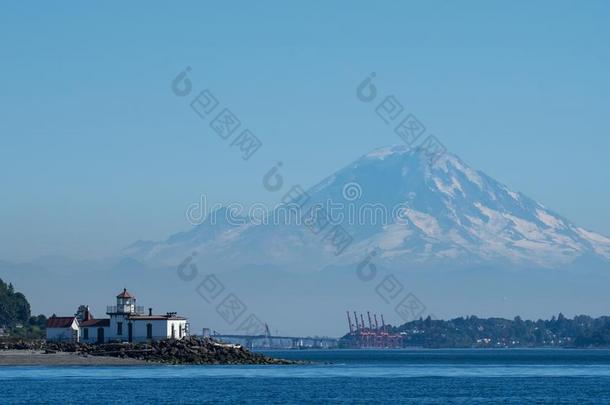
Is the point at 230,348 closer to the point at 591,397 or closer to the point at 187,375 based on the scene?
the point at 187,375

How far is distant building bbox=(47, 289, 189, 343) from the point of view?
469 ft

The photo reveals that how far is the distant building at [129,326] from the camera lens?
469 ft

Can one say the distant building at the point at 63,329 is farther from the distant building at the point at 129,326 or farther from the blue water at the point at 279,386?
the blue water at the point at 279,386

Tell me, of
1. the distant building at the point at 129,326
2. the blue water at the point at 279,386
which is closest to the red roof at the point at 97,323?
the distant building at the point at 129,326

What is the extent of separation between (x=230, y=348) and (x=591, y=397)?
6070 centimetres

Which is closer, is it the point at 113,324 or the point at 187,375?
the point at 187,375

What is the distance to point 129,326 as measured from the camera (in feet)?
471

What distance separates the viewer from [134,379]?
108375 mm

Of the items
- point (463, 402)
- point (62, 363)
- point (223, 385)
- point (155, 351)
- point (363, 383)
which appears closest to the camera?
point (463, 402)

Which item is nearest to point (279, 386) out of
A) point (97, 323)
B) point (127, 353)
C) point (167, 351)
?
point (127, 353)

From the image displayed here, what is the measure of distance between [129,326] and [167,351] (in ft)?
19.6

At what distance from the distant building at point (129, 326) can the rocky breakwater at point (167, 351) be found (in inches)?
56.3

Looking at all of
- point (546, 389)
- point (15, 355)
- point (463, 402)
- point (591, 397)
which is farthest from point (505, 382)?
point (15, 355)

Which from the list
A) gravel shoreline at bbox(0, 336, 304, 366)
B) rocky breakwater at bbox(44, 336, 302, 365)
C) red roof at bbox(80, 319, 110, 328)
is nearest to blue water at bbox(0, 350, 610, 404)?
gravel shoreline at bbox(0, 336, 304, 366)
